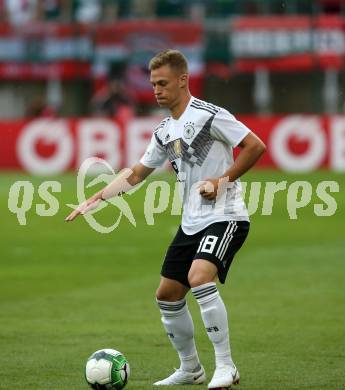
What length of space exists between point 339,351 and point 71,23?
25957mm

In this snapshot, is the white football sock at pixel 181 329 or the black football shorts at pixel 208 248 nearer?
the black football shorts at pixel 208 248

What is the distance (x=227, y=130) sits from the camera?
807cm

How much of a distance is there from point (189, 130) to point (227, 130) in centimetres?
27

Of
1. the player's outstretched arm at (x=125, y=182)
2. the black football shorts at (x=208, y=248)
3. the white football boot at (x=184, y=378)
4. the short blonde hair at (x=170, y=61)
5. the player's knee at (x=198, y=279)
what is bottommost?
the white football boot at (x=184, y=378)

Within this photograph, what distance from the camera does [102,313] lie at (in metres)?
11.5

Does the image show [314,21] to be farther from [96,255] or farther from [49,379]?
[49,379]

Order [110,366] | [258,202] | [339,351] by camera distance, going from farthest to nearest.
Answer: [258,202], [339,351], [110,366]

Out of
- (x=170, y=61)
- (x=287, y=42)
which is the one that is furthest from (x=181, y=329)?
(x=287, y=42)

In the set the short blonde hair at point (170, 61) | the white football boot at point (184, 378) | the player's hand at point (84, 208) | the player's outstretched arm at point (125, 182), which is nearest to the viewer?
the short blonde hair at point (170, 61)

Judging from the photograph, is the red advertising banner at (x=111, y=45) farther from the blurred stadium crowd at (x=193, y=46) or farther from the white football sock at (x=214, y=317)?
the white football sock at (x=214, y=317)

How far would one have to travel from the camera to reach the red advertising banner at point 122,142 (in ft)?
93.5

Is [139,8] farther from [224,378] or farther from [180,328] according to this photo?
[224,378]

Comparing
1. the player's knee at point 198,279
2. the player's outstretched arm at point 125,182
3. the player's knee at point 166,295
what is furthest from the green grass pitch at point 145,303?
the player's outstretched arm at point 125,182

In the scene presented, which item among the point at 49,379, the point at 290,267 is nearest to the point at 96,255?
the point at 290,267
